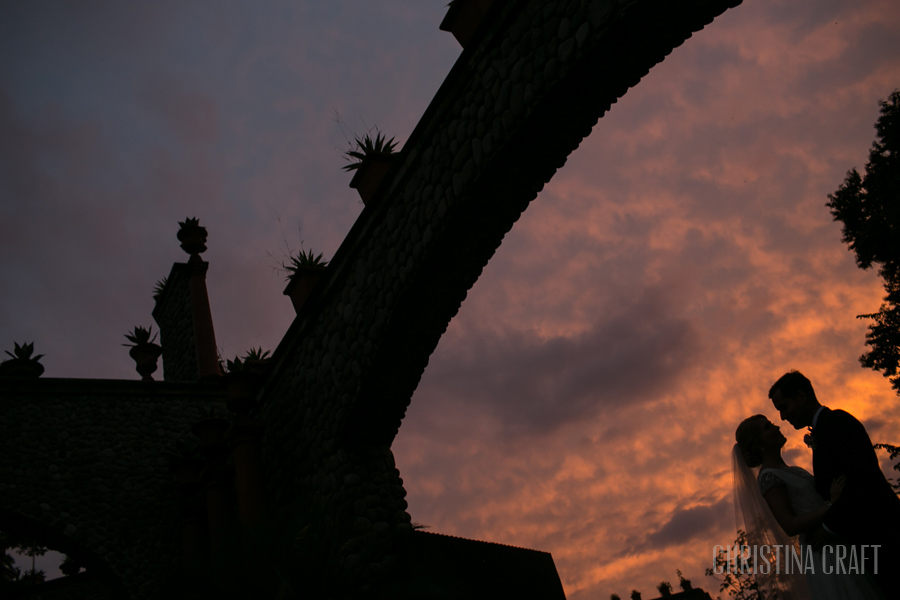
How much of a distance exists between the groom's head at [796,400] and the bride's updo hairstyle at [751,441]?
326mm

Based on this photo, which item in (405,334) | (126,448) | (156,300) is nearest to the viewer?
(405,334)

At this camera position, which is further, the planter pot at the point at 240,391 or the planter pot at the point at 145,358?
the planter pot at the point at 145,358

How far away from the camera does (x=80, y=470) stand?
8.09 meters

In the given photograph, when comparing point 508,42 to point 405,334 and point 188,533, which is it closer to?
point 405,334

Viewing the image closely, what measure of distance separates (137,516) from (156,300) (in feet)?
19.5

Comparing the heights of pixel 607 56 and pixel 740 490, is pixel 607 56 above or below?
above

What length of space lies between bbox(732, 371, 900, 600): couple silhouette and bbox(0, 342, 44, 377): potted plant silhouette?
30.0 ft

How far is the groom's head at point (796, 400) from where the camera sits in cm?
285

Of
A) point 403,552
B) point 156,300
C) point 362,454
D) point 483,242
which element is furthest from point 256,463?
point 156,300

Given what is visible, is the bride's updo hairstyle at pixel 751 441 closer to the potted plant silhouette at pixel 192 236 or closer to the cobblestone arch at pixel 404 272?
the cobblestone arch at pixel 404 272

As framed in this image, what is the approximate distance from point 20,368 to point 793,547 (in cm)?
946

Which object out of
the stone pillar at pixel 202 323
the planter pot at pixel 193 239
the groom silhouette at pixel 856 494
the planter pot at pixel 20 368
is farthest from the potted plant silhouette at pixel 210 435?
the groom silhouette at pixel 856 494

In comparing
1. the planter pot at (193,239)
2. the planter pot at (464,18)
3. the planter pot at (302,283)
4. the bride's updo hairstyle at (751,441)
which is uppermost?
the planter pot at (193,239)

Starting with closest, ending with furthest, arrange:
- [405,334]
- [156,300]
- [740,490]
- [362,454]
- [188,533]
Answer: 1. [740,490]
2. [405,334]
3. [362,454]
4. [188,533]
5. [156,300]
